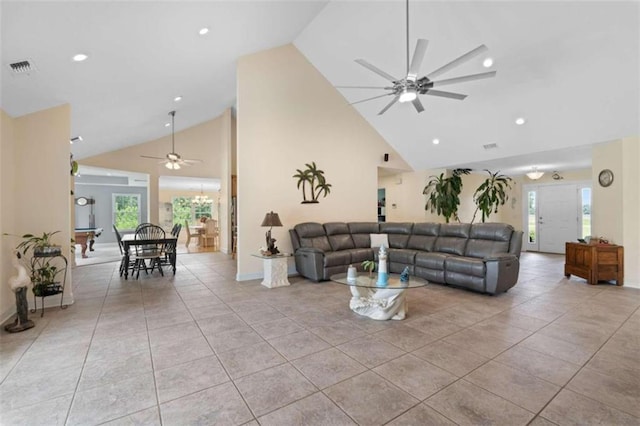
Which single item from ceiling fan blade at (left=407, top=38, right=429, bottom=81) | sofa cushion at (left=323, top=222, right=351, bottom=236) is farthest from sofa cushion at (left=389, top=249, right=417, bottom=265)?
ceiling fan blade at (left=407, top=38, right=429, bottom=81)

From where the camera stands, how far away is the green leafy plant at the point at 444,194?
7.31 m

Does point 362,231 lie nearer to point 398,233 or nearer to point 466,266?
point 398,233

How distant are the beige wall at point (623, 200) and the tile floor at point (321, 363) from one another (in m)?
1.31

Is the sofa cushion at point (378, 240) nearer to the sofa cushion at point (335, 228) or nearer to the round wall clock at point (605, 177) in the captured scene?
the sofa cushion at point (335, 228)

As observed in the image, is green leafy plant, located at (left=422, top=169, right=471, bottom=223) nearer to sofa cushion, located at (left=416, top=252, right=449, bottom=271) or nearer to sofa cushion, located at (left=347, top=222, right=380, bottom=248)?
sofa cushion, located at (left=347, top=222, right=380, bottom=248)

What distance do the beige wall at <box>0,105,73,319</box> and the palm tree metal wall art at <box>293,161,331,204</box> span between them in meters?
3.55

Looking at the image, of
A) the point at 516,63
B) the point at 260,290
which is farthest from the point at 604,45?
the point at 260,290

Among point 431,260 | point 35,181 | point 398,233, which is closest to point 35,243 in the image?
point 35,181

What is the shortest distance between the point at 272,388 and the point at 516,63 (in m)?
5.25

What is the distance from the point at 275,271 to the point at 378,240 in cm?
251

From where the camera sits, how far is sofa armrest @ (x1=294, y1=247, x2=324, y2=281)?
4996 mm

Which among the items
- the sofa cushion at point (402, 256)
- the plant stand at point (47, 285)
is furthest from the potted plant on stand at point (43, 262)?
the sofa cushion at point (402, 256)

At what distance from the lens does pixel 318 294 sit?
4340mm

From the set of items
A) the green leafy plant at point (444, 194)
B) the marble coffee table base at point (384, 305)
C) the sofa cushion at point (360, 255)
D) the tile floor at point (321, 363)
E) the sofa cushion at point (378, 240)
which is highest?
the green leafy plant at point (444, 194)
